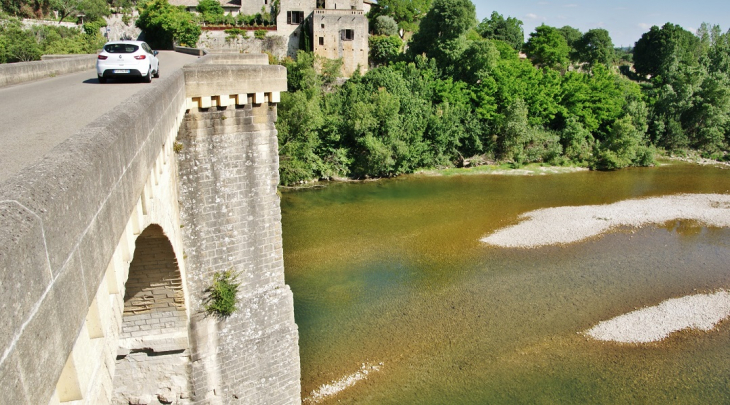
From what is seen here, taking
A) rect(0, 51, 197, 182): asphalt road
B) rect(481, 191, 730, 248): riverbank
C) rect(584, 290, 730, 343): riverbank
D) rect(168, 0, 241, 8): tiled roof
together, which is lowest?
rect(584, 290, 730, 343): riverbank

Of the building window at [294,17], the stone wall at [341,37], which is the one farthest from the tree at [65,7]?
the stone wall at [341,37]

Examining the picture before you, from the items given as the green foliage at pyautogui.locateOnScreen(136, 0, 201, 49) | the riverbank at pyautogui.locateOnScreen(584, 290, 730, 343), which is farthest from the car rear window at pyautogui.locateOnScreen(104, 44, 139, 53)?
the green foliage at pyautogui.locateOnScreen(136, 0, 201, 49)

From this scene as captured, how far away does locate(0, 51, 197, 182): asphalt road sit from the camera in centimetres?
484

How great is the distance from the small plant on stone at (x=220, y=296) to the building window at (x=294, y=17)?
45522 mm

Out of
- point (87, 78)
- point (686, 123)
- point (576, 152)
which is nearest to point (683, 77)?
point (686, 123)

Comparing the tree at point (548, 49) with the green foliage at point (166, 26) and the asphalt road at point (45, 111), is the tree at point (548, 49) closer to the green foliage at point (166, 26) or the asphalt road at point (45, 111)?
the green foliage at point (166, 26)

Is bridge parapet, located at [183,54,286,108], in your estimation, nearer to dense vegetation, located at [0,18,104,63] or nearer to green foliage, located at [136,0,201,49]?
dense vegetation, located at [0,18,104,63]

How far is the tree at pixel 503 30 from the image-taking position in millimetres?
62344

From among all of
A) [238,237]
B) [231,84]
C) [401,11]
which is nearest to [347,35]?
[401,11]

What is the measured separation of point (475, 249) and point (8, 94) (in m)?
19.4

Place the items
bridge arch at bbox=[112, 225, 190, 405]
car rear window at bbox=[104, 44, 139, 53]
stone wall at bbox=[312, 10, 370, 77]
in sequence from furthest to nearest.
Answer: stone wall at bbox=[312, 10, 370, 77]
car rear window at bbox=[104, 44, 139, 53]
bridge arch at bbox=[112, 225, 190, 405]

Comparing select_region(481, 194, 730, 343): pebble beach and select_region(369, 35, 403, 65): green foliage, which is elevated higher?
select_region(369, 35, 403, 65): green foliage

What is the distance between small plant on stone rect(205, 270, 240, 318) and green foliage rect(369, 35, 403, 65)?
43.7 meters

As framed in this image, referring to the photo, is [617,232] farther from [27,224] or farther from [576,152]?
[27,224]
